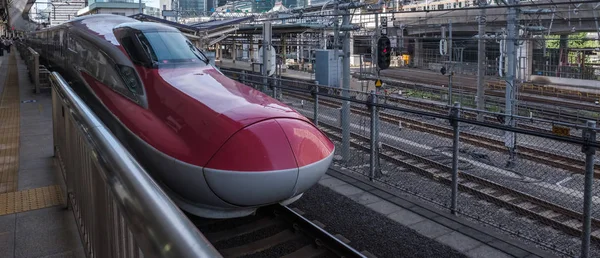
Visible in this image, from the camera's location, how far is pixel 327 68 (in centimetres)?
2153

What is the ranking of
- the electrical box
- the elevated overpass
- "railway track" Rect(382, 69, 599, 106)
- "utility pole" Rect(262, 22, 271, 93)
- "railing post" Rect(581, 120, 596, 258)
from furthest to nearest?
"railway track" Rect(382, 69, 599, 106) → the electrical box → the elevated overpass → "utility pole" Rect(262, 22, 271, 93) → "railing post" Rect(581, 120, 596, 258)

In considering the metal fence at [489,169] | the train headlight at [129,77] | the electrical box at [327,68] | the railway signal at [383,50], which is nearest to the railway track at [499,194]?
the metal fence at [489,169]

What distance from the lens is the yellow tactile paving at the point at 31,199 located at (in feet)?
16.3

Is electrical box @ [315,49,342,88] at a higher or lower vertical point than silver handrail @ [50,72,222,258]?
higher

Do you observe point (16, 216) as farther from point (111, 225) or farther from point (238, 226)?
point (111, 225)

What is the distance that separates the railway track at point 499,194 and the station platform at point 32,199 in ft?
21.9

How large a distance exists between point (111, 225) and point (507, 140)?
11.1 metres

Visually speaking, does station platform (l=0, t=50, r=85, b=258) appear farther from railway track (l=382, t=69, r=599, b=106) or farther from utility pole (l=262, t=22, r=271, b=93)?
railway track (l=382, t=69, r=599, b=106)

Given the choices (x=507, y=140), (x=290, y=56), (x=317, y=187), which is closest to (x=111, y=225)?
(x=317, y=187)

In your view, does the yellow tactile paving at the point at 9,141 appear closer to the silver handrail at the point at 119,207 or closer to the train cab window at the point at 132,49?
the train cab window at the point at 132,49

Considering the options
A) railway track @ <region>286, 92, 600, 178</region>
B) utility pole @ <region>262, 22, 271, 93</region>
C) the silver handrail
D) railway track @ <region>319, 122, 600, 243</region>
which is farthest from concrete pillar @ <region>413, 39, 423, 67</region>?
the silver handrail

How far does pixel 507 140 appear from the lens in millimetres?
11891

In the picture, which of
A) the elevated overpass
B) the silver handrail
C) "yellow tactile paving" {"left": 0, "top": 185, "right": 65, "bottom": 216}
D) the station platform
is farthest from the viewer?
the elevated overpass

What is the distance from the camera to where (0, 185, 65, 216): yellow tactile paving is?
4.98m
